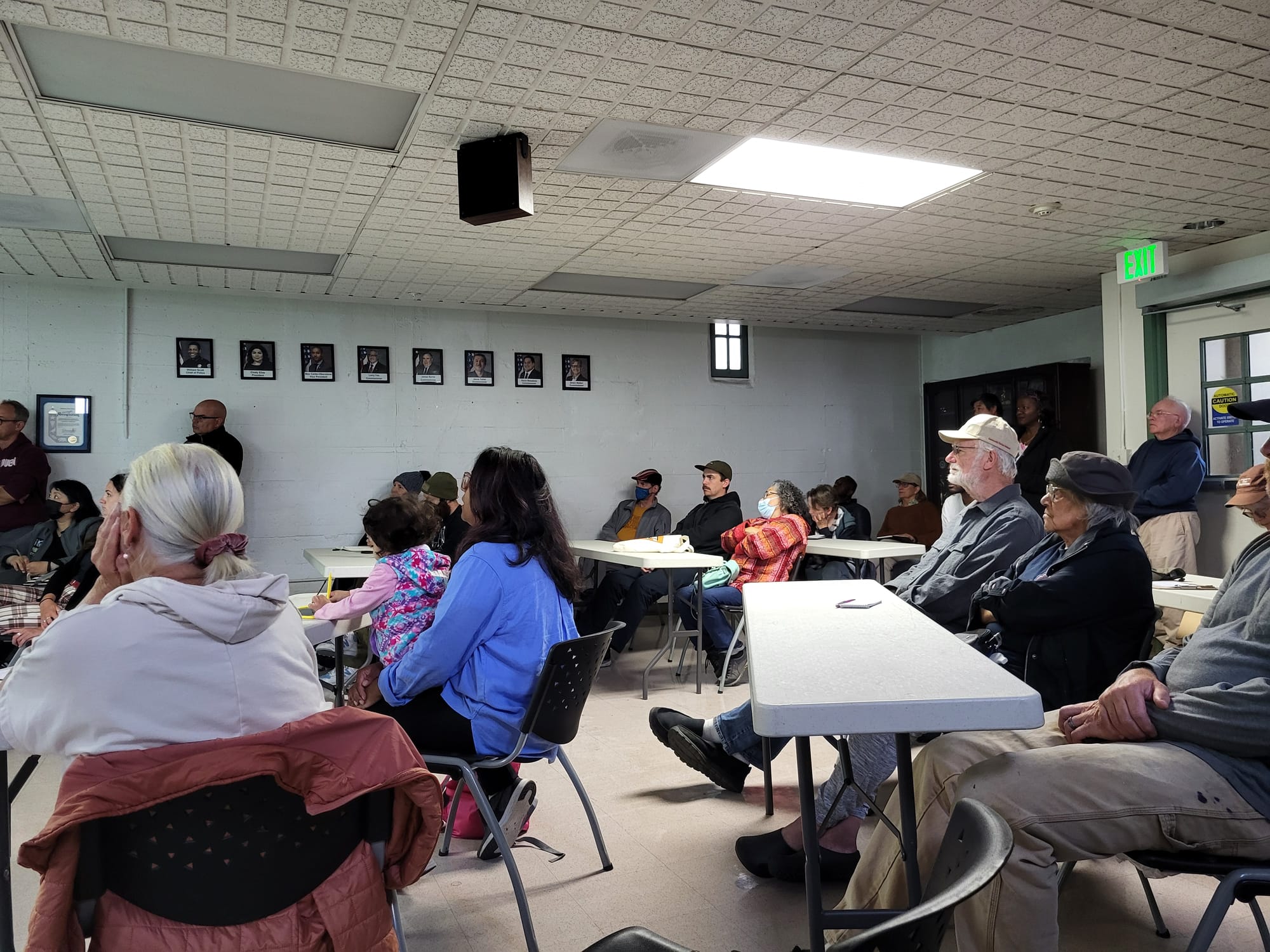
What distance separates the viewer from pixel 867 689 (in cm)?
133

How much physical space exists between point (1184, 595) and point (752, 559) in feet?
8.51

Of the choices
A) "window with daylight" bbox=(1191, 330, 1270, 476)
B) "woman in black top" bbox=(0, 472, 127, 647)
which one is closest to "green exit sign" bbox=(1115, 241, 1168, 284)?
"window with daylight" bbox=(1191, 330, 1270, 476)

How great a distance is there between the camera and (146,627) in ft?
4.10

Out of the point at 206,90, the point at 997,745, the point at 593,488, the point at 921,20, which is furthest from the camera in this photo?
the point at 593,488

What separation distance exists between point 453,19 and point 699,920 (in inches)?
102

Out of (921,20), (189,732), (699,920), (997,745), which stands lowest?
(699,920)

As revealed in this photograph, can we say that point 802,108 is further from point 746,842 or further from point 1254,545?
point 746,842

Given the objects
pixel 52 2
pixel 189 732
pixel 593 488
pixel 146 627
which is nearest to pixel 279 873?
pixel 189 732

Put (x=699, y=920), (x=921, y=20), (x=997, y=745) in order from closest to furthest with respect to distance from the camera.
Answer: (x=997, y=745), (x=699, y=920), (x=921, y=20)

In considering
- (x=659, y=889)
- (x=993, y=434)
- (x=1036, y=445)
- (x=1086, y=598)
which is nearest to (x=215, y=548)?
(x=659, y=889)

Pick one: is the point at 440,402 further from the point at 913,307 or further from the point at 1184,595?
the point at 1184,595

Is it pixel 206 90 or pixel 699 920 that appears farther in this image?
pixel 206 90

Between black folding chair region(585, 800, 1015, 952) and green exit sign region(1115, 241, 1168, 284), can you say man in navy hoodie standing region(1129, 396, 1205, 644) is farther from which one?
black folding chair region(585, 800, 1015, 952)

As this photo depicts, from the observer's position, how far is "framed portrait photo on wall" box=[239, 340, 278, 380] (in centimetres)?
704
